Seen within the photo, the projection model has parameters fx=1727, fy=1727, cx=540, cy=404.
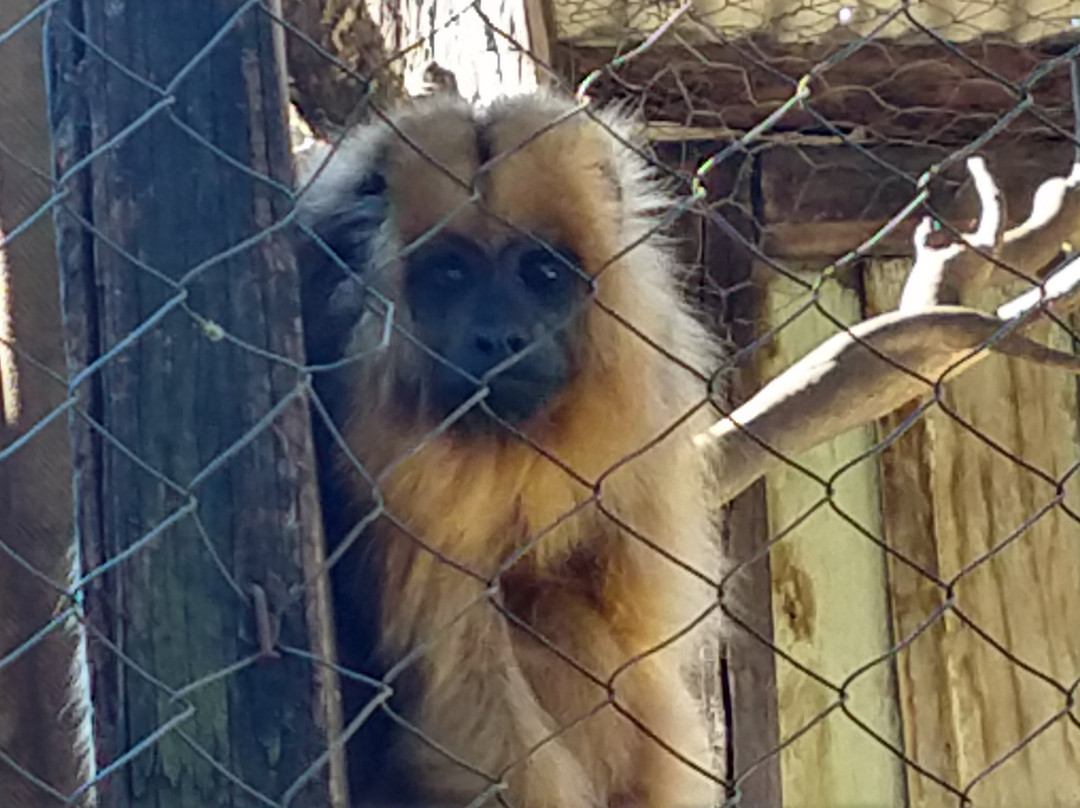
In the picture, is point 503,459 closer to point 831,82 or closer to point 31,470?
point 31,470

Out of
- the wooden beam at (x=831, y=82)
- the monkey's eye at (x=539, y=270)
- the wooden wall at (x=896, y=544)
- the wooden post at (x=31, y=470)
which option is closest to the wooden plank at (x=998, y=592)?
the wooden wall at (x=896, y=544)

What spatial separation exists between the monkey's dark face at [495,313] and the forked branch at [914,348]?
0.48 meters

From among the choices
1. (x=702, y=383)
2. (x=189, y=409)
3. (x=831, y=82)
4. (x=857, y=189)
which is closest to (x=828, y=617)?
(x=857, y=189)

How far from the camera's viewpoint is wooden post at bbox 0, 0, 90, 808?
2.37 meters

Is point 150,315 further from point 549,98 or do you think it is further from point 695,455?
point 695,455

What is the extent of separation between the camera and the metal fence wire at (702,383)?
1.88m

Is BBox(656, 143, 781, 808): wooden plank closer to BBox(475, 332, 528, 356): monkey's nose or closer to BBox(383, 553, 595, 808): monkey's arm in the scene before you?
BBox(383, 553, 595, 808): monkey's arm

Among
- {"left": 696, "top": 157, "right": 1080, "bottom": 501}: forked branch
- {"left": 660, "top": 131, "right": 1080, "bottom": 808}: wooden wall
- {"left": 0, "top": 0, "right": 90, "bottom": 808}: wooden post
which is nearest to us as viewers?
{"left": 0, "top": 0, "right": 90, "bottom": 808}: wooden post

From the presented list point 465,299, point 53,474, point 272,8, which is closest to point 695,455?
point 465,299

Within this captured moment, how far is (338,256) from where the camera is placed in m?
2.84

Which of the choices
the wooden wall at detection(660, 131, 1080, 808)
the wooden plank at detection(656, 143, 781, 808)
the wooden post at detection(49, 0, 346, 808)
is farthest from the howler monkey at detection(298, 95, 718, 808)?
the wooden wall at detection(660, 131, 1080, 808)

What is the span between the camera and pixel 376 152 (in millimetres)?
3027

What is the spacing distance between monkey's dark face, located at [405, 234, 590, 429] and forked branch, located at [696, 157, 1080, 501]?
48cm

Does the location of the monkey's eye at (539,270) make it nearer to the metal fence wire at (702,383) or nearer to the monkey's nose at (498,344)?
the monkey's nose at (498,344)
